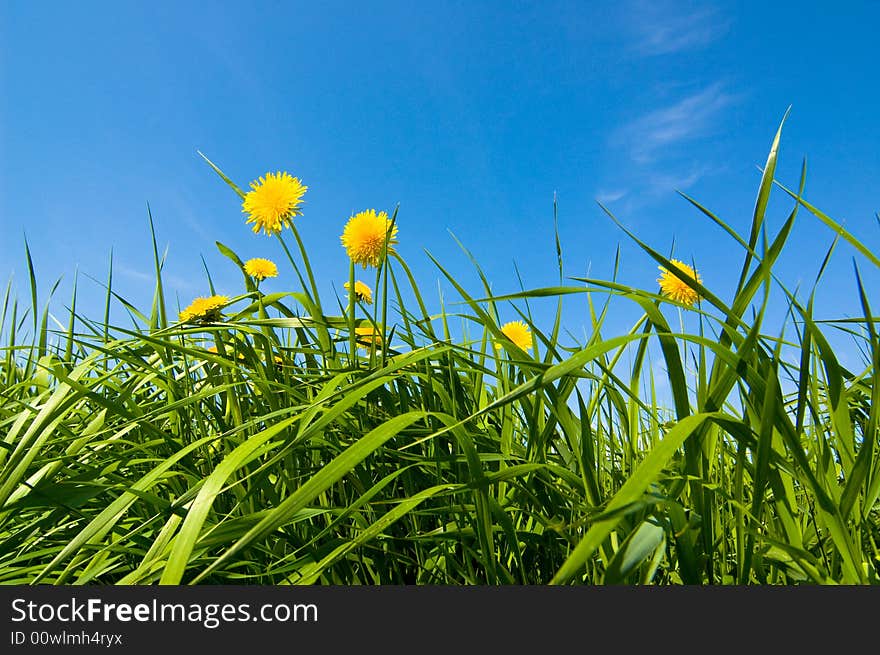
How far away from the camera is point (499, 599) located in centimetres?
60

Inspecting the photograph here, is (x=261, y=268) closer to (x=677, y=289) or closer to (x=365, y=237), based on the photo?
(x=365, y=237)

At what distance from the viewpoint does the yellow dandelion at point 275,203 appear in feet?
3.56

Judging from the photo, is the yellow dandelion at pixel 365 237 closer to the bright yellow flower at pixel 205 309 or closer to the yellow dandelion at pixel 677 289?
the bright yellow flower at pixel 205 309

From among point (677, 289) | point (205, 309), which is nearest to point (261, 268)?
point (205, 309)

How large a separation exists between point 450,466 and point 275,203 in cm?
52

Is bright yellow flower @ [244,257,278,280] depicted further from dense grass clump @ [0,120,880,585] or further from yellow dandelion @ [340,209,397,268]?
yellow dandelion @ [340,209,397,268]

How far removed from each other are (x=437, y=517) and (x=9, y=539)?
0.61m

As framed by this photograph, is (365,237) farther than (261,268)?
No

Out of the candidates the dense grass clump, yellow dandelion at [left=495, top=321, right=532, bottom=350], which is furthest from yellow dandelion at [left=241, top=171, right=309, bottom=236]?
yellow dandelion at [left=495, top=321, right=532, bottom=350]

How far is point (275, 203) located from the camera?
1.09 m

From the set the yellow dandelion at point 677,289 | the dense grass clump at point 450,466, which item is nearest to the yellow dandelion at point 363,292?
the dense grass clump at point 450,466

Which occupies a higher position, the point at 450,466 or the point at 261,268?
the point at 261,268

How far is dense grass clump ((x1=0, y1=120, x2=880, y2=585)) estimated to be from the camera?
574mm

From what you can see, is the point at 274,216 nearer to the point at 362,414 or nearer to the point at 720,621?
the point at 362,414
